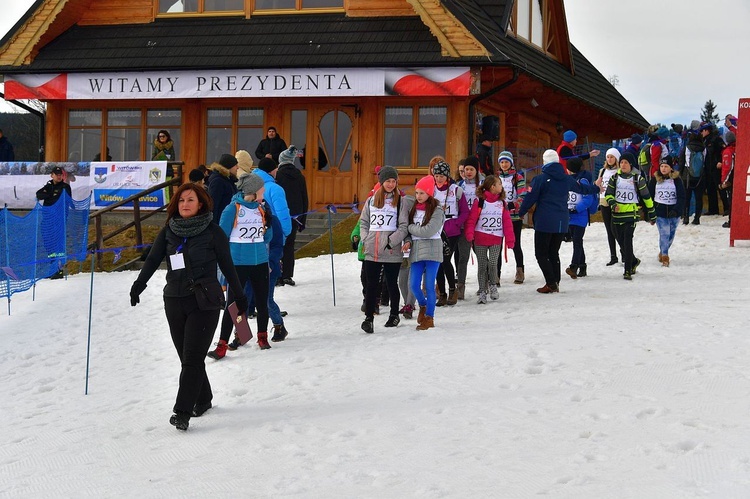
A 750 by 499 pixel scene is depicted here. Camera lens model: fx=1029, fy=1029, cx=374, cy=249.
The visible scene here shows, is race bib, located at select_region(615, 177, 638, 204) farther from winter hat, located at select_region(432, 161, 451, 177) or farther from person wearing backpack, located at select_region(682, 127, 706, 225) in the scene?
person wearing backpack, located at select_region(682, 127, 706, 225)

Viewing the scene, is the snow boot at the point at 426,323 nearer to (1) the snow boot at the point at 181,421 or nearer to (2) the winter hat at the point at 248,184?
(2) the winter hat at the point at 248,184

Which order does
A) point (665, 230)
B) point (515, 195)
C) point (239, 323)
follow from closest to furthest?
1. point (239, 323)
2. point (515, 195)
3. point (665, 230)

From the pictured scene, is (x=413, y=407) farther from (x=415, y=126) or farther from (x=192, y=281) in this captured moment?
(x=415, y=126)

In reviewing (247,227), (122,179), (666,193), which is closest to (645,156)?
(666,193)

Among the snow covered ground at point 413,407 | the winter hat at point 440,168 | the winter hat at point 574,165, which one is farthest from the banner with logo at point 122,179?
the winter hat at point 440,168

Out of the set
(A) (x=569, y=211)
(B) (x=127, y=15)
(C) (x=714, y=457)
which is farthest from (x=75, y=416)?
(B) (x=127, y=15)

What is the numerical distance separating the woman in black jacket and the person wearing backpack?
46.3 feet

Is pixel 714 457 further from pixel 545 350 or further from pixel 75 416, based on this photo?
pixel 75 416

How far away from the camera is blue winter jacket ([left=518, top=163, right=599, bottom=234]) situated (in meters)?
12.7

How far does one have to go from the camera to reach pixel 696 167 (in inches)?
771

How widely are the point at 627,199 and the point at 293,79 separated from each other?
8679 mm

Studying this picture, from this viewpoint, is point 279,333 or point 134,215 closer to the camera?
point 279,333

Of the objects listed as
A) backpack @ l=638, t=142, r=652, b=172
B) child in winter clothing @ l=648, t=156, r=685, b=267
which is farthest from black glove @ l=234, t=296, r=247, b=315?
backpack @ l=638, t=142, r=652, b=172

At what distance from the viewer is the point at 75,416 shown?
25.1 ft
